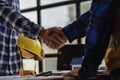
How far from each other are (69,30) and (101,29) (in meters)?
0.47

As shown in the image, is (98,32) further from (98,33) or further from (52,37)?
(52,37)

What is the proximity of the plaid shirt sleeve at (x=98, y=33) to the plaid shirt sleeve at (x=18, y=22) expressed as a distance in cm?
76

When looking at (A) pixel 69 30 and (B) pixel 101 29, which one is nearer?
(B) pixel 101 29

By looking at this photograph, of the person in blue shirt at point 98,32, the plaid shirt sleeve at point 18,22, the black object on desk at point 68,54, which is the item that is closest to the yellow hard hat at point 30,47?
the plaid shirt sleeve at point 18,22

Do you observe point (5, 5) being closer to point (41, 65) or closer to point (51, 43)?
point (51, 43)

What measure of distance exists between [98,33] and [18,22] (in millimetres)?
929

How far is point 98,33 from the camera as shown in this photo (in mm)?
1245

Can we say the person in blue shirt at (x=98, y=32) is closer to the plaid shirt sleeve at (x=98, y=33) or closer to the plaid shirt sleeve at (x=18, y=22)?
the plaid shirt sleeve at (x=98, y=33)

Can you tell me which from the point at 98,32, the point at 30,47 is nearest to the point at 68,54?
the point at 30,47

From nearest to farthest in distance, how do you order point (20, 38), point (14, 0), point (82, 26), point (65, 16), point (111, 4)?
point (111, 4) < point (82, 26) < point (20, 38) < point (14, 0) < point (65, 16)

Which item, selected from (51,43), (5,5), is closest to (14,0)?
(5,5)

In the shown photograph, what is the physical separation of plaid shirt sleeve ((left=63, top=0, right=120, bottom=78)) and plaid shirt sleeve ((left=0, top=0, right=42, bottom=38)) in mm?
760

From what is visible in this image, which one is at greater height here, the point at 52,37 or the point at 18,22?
the point at 18,22

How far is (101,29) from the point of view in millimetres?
1252
